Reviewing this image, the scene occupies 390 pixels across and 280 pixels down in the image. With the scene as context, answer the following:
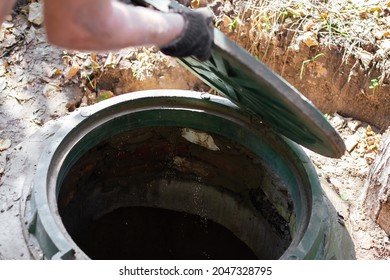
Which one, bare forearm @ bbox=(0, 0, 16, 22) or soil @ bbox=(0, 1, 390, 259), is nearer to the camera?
bare forearm @ bbox=(0, 0, 16, 22)

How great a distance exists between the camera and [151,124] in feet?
7.98

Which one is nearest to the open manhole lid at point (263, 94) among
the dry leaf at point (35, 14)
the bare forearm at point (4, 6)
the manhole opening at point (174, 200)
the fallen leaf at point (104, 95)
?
the manhole opening at point (174, 200)

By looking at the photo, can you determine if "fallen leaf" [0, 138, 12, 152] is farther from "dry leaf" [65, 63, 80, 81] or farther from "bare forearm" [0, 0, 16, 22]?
"bare forearm" [0, 0, 16, 22]

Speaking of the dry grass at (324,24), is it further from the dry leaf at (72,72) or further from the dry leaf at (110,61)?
the dry leaf at (72,72)

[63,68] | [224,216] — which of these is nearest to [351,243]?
[224,216]

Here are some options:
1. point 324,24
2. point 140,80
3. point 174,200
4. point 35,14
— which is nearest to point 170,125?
point 174,200

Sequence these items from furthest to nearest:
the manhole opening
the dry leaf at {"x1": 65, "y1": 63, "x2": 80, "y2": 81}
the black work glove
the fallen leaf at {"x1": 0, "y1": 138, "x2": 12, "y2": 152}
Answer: the dry leaf at {"x1": 65, "y1": 63, "x2": 80, "y2": 81} → the fallen leaf at {"x1": 0, "y1": 138, "x2": 12, "y2": 152} → the manhole opening → the black work glove

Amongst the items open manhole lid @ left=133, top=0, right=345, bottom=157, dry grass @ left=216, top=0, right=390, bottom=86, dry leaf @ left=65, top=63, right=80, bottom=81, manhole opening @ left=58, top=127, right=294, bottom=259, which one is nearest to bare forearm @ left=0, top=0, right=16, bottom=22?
open manhole lid @ left=133, top=0, right=345, bottom=157

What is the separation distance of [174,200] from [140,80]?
818 mm

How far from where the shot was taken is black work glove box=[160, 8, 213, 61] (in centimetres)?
164

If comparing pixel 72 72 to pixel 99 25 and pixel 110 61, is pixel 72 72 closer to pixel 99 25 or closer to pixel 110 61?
pixel 110 61

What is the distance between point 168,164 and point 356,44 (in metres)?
1.38

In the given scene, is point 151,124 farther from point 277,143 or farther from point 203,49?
point 203,49

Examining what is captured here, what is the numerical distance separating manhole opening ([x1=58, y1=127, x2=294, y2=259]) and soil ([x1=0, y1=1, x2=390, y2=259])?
56 centimetres
